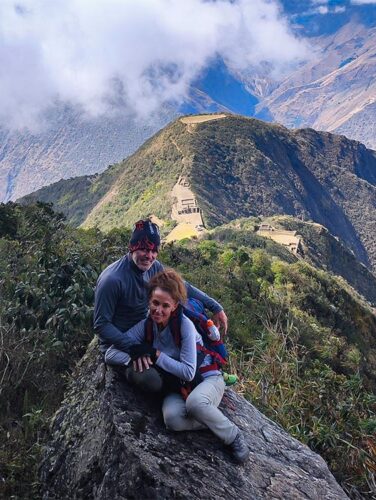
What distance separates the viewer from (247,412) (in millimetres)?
4867

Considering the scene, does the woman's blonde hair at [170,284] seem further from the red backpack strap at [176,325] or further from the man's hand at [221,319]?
the man's hand at [221,319]

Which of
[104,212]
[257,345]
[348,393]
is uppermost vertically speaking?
[104,212]

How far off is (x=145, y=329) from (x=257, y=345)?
244 centimetres

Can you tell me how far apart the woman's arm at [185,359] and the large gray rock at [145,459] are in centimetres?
39

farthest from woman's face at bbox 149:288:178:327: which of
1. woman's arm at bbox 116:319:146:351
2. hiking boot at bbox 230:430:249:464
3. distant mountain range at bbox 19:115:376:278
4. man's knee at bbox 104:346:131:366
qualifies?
distant mountain range at bbox 19:115:376:278

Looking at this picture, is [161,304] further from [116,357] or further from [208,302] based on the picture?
[208,302]

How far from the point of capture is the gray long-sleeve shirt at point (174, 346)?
3.94m

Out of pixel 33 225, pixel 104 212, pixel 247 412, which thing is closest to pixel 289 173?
pixel 104 212

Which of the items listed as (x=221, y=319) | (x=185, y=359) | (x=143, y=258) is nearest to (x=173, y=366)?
(x=185, y=359)

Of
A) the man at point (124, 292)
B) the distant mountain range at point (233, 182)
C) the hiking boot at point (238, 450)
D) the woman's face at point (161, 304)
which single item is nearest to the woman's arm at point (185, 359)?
the woman's face at point (161, 304)

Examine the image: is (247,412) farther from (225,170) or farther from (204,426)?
(225,170)

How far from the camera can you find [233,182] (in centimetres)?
10188

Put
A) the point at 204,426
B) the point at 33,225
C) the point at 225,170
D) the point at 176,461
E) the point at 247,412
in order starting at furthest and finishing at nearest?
the point at 225,170
the point at 33,225
the point at 247,412
the point at 204,426
the point at 176,461

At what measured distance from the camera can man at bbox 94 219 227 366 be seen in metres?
4.14
